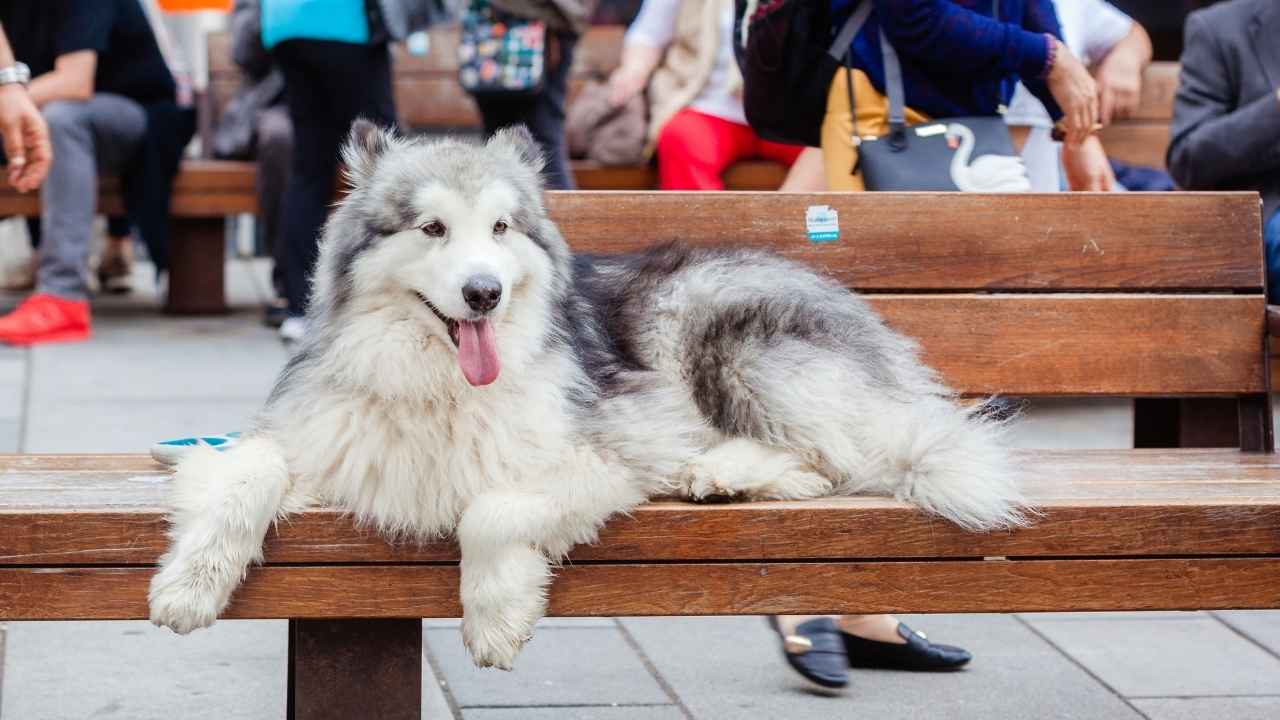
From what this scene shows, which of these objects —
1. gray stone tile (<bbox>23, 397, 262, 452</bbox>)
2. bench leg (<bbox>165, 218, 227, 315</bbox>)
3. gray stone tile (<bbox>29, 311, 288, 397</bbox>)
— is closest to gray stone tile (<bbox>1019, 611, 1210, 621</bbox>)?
gray stone tile (<bbox>23, 397, 262, 452</bbox>)

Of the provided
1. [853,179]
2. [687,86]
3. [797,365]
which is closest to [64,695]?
[797,365]

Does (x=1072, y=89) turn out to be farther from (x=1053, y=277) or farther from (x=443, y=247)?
(x=443, y=247)

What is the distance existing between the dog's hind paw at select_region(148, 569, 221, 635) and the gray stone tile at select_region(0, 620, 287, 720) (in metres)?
1.19

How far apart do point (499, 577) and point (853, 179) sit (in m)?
2.05

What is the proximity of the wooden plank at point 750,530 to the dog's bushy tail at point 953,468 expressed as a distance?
0.04 m

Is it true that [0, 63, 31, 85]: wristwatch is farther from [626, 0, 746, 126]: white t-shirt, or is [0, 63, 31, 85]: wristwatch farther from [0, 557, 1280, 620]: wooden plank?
[626, 0, 746, 126]: white t-shirt

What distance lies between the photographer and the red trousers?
25.1 ft

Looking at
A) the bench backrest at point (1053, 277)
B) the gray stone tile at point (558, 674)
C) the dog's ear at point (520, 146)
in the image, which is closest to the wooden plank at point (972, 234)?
the bench backrest at point (1053, 277)

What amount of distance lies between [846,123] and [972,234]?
620 millimetres

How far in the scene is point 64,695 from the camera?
13.2 ft

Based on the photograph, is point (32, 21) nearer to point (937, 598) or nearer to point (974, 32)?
point (974, 32)

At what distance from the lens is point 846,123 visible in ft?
14.8

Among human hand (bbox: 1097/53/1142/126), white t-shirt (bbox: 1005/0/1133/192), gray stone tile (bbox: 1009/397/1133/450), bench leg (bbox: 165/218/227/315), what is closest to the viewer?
white t-shirt (bbox: 1005/0/1133/192)

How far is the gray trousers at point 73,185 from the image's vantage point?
7.74 meters
